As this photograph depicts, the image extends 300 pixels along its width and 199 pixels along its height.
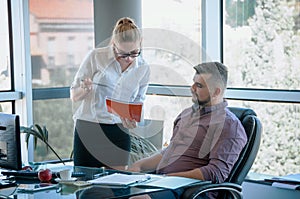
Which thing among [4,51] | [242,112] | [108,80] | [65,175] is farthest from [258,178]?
[4,51]

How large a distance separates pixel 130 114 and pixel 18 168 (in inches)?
35.5

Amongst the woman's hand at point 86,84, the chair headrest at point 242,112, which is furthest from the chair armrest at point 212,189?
the woman's hand at point 86,84

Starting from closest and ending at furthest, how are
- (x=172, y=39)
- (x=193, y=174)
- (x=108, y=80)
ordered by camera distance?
(x=193, y=174), (x=108, y=80), (x=172, y=39)

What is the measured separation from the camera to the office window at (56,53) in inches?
208

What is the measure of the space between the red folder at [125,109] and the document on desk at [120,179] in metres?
0.64

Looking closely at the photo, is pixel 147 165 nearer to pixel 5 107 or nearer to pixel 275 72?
pixel 275 72

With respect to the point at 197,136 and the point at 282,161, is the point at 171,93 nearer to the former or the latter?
the point at 282,161

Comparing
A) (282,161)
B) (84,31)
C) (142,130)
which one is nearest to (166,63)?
(142,130)

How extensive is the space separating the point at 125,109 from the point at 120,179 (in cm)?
77

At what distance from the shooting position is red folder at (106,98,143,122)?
11.3 ft

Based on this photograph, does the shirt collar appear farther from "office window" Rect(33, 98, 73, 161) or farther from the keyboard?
"office window" Rect(33, 98, 73, 161)

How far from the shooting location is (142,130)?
4.91 meters

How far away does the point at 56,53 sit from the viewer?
17.6 feet

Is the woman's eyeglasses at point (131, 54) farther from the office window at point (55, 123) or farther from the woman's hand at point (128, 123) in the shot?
the office window at point (55, 123)
